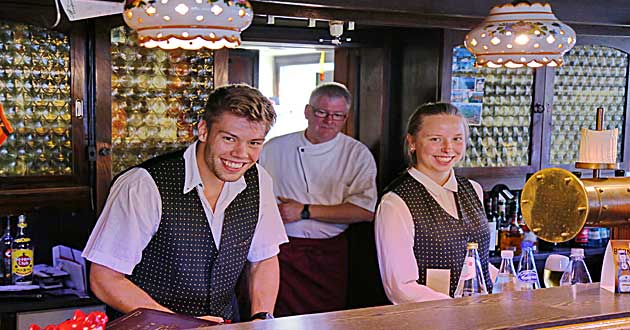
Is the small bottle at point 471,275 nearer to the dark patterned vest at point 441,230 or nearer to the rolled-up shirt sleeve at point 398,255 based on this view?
the rolled-up shirt sleeve at point 398,255

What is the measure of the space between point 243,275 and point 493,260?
169 cm

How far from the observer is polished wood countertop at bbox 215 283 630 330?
1.43m

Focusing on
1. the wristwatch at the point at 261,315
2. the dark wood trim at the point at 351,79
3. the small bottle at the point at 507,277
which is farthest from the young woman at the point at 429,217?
the dark wood trim at the point at 351,79

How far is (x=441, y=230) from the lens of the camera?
108 inches

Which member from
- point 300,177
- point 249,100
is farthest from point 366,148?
point 249,100

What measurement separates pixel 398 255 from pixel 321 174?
1.47 meters

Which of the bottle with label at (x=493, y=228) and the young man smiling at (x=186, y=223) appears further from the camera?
the bottle with label at (x=493, y=228)

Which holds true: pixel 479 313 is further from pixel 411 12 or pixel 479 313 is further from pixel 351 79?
pixel 351 79

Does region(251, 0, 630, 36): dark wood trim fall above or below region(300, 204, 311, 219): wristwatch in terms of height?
above

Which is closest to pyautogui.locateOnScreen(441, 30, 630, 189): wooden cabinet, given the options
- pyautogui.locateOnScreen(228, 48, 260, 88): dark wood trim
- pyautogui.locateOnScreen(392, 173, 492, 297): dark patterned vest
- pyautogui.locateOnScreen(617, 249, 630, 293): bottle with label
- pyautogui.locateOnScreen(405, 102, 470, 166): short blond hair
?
pyautogui.locateOnScreen(405, 102, 470, 166): short blond hair

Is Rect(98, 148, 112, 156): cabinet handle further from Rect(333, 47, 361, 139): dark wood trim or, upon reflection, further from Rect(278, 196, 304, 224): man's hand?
Rect(333, 47, 361, 139): dark wood trim

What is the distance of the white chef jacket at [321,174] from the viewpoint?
3998 millimetres

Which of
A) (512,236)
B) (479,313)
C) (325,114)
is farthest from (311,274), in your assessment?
(479,313)

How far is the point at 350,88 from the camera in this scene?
4500 millimetres
